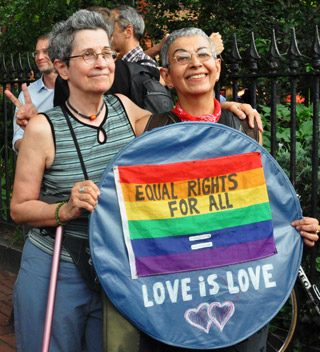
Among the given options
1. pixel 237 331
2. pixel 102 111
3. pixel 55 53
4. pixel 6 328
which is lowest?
pixel 6 328

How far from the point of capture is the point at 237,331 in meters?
2.31

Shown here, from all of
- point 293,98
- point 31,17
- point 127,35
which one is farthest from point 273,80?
point 31,17

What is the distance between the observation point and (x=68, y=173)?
2.42m

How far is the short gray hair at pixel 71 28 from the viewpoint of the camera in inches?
97.3

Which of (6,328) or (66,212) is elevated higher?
(66,212)

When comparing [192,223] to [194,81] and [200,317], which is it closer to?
[200,317]

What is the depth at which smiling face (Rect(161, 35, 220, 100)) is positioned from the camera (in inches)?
101

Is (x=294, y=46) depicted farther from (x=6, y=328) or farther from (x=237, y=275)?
(x=6, y=328)

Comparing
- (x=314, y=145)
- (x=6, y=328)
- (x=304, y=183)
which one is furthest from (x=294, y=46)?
(x=6, y=328)

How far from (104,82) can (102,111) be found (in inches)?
5.7

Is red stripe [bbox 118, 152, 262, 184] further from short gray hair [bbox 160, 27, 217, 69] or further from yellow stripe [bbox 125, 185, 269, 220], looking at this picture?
short gray hair [bbox 160, 27, 217, 69]

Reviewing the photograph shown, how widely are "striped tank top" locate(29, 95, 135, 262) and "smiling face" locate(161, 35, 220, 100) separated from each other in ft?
1.08

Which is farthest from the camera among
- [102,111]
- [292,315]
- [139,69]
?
[292,315]

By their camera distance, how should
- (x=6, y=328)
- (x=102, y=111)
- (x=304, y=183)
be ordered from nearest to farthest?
(x=102, y=111) < (x=304, y=183) < (x=6, y=328)
